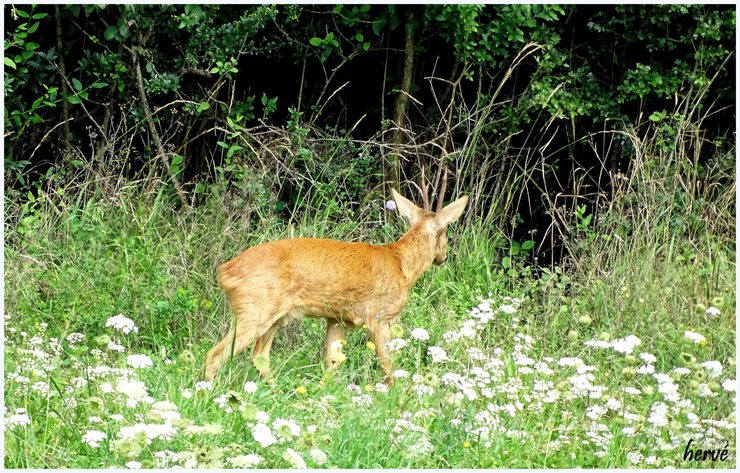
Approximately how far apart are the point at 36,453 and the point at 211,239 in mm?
3303

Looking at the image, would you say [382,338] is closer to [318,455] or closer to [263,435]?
[318,455]

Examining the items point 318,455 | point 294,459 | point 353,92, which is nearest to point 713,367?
point 318,455

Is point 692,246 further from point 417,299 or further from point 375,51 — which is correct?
point 375,51

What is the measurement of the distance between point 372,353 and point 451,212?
0.94 metres

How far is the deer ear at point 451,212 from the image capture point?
244 inches

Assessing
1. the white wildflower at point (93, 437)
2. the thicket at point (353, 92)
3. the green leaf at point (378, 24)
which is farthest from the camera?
the green leaf at point (378, 24)

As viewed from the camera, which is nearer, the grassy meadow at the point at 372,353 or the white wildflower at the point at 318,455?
the white wildflower at the point at 318,455

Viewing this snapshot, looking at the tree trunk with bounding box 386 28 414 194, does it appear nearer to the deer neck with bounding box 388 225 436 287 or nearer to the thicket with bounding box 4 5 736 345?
the thicket with bounding box 4 5 736 345

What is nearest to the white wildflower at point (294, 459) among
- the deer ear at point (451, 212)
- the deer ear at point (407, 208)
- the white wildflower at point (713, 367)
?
the white wildflower at point (713, 367)

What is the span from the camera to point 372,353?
6113 mm

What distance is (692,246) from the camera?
23.7ft

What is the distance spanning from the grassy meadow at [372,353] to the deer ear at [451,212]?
0.58m

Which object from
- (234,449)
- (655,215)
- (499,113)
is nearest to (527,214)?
(499,113)

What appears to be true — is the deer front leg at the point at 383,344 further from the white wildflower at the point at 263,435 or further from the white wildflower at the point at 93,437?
the white wildflower at the point at 93,437
